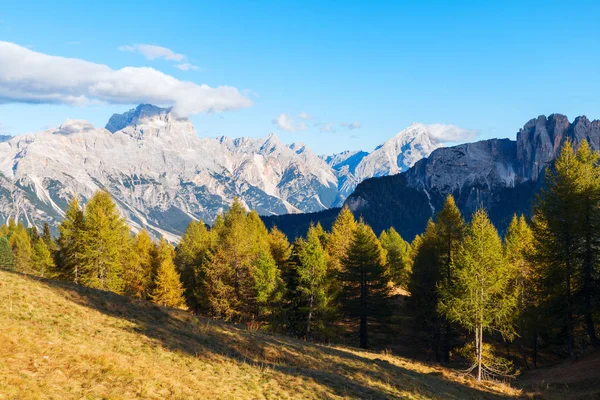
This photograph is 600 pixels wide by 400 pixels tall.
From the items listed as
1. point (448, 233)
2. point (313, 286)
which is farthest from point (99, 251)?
point (448, 233)

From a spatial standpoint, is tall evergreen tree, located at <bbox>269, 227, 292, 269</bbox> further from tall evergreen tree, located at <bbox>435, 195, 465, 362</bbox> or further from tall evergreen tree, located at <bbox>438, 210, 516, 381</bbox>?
tall evergreen tree, located at <bbox>438, 210, 516, 381</bbox>

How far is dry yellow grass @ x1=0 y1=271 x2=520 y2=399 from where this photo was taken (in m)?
13.2

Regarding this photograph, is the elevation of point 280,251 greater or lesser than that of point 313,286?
greater

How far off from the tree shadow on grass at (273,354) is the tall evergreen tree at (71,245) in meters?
15.9

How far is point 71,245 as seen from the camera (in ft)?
138

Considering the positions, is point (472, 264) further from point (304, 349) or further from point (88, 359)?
point (88, 359)

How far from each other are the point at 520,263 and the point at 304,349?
94.5 feet

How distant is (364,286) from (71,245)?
2976 cm

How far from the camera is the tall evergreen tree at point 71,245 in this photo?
4131cm

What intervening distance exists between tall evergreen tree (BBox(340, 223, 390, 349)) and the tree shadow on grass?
44.5ft

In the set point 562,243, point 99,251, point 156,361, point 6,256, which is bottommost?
point 6,256

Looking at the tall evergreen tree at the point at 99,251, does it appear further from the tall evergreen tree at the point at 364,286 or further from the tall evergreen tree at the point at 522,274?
the tall evergreen tree at the point at 522,274

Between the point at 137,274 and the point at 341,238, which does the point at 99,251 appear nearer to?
the point at 137,274

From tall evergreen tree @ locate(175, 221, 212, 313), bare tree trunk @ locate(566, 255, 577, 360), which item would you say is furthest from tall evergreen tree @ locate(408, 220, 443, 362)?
Result: tall evergreen tree @ locate(175, 221, 212, 313)
